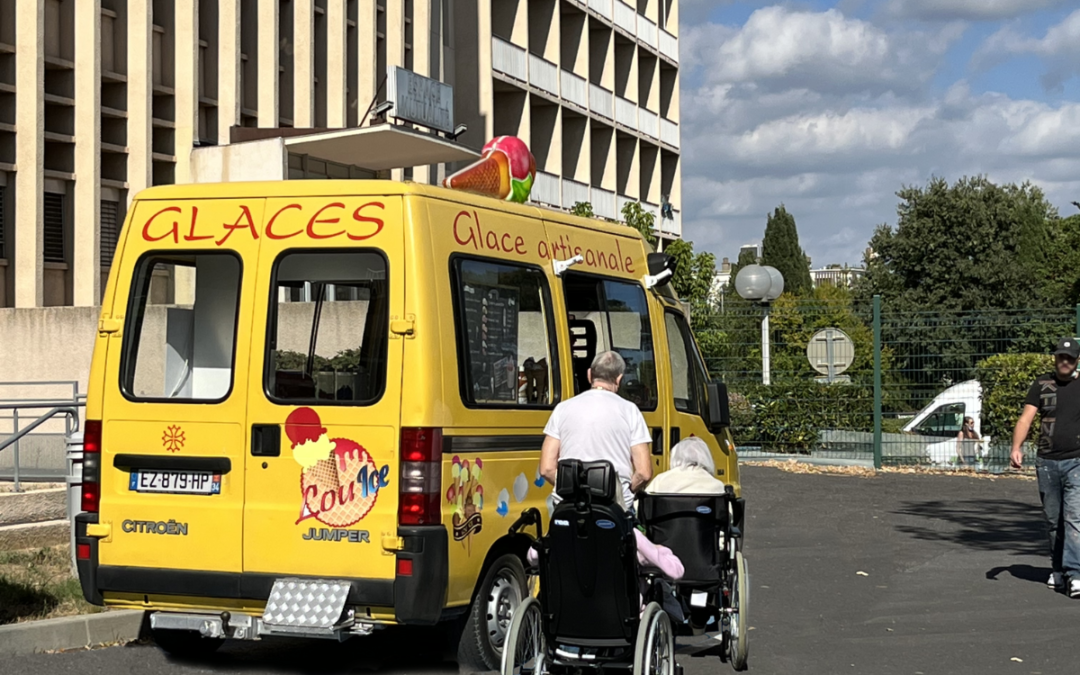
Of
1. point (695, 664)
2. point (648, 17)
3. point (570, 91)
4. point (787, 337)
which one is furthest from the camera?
point (648, 17)

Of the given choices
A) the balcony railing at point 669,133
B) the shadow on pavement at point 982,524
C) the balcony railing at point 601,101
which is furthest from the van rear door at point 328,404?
the balcony railing at point 669,133

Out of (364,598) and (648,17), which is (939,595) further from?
(648,17)

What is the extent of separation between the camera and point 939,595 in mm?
11078

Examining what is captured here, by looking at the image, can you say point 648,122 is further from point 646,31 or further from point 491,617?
point 491,617

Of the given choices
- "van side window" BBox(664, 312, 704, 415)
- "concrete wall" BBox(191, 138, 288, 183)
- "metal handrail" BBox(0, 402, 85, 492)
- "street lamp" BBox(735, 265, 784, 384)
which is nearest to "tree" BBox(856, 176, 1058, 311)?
"street lamp" BBox(735, 265, 784, 384)

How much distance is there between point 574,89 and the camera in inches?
1729

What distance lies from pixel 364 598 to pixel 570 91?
122 ft

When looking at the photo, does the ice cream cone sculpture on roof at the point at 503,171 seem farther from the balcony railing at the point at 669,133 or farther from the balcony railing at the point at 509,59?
the balcony railing at the point at 669,133

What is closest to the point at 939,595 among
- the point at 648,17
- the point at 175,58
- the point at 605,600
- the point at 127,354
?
the point at 605,600

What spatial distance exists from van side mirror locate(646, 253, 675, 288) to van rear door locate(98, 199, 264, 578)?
295cm

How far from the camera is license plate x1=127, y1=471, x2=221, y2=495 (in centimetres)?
761

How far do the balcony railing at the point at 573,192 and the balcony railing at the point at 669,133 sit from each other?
7589 mm

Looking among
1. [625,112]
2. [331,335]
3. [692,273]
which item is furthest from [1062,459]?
[625,112]

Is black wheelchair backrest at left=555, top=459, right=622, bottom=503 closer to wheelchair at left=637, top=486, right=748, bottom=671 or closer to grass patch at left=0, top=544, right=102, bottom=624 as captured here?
wheelchair at left=637, top=486, right=748, bottom=671
